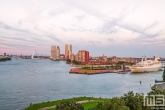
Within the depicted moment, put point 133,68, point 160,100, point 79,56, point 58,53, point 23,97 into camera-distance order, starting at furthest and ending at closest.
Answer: point 58,53
point 79,56
point 133,68
point 23,97
point 160,100

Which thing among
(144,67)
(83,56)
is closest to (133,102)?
(144,67)

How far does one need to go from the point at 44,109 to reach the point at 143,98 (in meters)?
5.52

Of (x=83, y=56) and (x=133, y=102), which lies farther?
(x=83, y=56)

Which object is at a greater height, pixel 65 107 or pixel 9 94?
pixel 65 107

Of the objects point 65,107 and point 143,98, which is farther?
point 143,98

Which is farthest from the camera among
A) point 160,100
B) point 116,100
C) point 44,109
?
point 44,109

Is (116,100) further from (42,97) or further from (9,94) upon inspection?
(9,94)

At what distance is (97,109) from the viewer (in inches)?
250

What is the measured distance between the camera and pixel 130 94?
7266mm

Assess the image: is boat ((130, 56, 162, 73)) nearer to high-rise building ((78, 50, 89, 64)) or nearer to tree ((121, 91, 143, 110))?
tree ((121, 91, 143, 110))

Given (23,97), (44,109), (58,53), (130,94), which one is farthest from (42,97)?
(58,53)

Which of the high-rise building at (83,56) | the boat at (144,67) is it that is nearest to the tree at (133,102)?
the boat at (144,67)

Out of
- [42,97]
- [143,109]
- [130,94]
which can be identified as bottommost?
[42,97]

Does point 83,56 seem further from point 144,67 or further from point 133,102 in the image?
point 133,102
